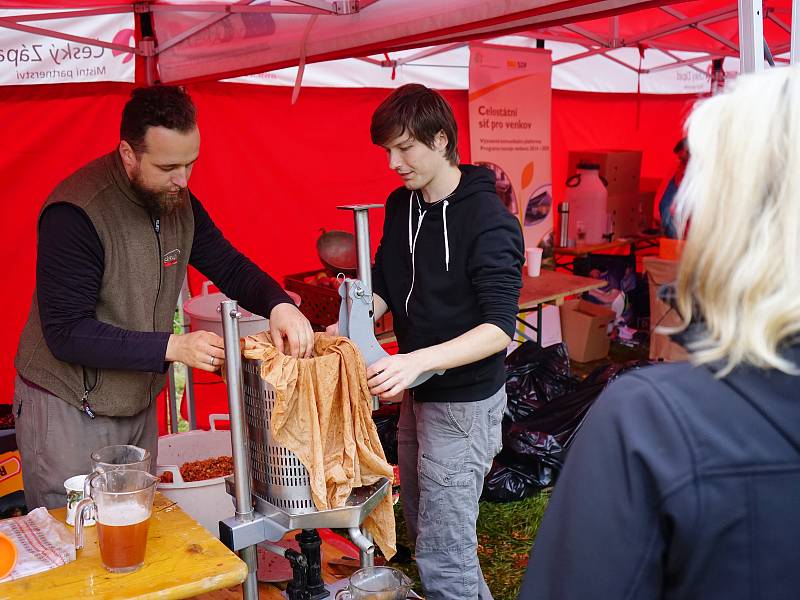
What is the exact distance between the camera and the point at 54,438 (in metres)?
2.33

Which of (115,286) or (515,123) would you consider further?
(515,123)

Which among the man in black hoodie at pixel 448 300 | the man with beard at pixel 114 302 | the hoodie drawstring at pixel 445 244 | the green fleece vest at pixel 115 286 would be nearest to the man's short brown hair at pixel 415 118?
the man in black hoodie at pixel 448 300

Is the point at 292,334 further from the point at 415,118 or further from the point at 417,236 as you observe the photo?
the point at 415,118

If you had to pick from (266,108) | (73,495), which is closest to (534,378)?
(266,108)

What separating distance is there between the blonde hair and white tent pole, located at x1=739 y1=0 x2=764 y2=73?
0.97m

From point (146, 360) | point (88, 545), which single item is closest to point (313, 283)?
point (146, 360)

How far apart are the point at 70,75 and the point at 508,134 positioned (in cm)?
305

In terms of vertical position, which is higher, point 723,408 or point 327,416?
point 723,408

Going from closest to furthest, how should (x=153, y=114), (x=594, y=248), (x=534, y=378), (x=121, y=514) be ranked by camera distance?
1. (x=121, y=514)
2. (x=153, y=114)
3. (x=534, y=378)
4. (x=594, y=248)

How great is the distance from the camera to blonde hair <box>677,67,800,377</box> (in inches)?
31.5

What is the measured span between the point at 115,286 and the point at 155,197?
281 mm

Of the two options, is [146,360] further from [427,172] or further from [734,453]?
[734,453]

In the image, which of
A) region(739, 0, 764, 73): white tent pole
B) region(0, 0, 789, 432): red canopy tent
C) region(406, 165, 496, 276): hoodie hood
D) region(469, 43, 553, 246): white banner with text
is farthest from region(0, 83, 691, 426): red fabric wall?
region(739, 0, 764, 73): white tent pole

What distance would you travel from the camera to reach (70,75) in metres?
3.94
